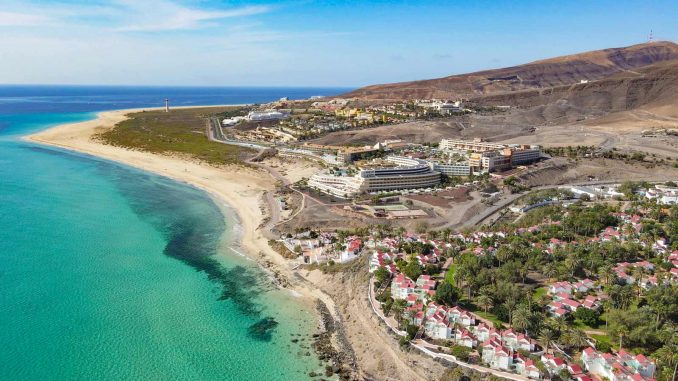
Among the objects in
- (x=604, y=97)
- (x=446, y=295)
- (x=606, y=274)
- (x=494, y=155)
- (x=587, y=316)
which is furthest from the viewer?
(x=604, y=97)

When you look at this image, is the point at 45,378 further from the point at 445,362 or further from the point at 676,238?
the point at 676,238

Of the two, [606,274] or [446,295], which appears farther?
[606,274]

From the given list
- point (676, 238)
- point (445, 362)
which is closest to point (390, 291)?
point (445, 362)

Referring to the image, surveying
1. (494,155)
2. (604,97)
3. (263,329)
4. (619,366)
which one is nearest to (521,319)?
(619,366)

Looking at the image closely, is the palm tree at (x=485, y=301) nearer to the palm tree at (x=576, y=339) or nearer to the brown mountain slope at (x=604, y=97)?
the palm tree at (x=576, y=339)

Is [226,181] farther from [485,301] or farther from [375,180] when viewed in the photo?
[485,301]

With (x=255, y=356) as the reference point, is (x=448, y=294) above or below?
above
